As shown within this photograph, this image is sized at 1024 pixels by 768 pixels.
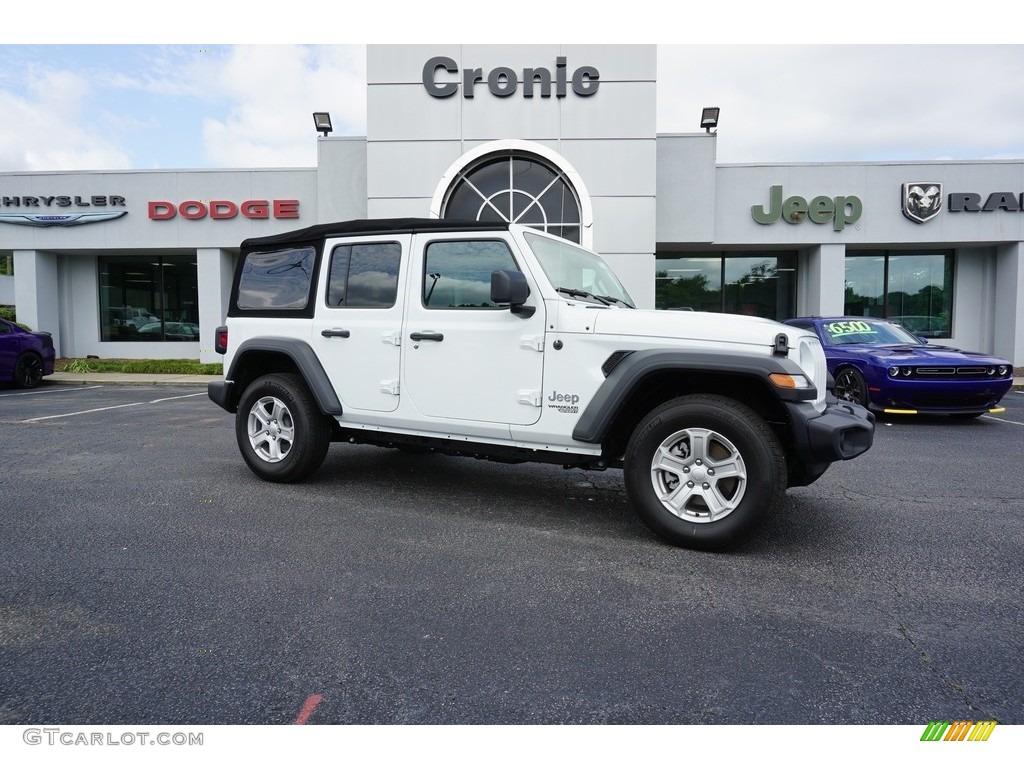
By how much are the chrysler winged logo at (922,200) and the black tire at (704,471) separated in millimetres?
16672

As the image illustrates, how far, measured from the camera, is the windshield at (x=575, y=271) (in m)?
4.36

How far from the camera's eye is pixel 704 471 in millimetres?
3736

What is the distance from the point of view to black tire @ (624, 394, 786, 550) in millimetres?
3566

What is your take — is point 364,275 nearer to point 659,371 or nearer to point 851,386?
point 659,371

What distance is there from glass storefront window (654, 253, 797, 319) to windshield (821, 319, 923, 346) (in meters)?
8.90

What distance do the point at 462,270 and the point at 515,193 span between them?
11705 mm

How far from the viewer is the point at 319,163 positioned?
56.6 ft

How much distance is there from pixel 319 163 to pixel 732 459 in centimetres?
1632

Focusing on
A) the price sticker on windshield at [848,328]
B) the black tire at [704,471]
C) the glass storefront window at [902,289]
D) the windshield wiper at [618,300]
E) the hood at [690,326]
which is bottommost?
the black tire at [704,471]

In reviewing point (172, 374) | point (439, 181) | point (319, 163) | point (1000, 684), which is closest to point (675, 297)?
point (439, 181)

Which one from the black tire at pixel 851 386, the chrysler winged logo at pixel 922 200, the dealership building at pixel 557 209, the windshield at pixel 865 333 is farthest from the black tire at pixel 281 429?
the chrysler winged logo at pixel 922 200

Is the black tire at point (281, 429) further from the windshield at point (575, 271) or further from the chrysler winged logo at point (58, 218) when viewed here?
the chrysler winged logo at point (58, 218)

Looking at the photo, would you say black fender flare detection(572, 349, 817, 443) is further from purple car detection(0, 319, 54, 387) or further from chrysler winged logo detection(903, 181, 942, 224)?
chrysler winged logo detection(903, 181, 942, 224)

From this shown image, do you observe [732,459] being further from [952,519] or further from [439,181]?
[439,181]
